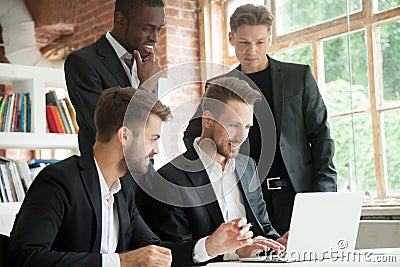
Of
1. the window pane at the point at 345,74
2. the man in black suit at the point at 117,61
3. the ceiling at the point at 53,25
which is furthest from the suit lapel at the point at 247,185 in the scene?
the ceiling at the point at 53,25

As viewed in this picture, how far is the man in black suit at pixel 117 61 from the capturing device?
2.37 m

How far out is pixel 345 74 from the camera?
11.6 feet

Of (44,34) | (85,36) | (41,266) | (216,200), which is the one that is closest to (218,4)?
(85,36)

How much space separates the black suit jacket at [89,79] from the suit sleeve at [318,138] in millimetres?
741

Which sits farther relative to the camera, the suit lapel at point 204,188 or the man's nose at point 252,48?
the man's nose at point 252,48

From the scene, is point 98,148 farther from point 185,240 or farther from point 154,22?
point 154,22

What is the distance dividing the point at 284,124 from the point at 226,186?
0.58 m

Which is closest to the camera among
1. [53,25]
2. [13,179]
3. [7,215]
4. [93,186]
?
[93,186]

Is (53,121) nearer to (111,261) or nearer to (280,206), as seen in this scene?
(280,206)

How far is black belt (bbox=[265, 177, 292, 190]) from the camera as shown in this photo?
2570 millimetres

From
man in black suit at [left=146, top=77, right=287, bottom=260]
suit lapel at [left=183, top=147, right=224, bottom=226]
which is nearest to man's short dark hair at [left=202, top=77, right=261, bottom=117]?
man in black suit at [left=146, top=77, right=287, bottom=260]

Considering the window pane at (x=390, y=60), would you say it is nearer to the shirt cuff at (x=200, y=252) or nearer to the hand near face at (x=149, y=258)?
the shirt cuff at (x=200, y=252)

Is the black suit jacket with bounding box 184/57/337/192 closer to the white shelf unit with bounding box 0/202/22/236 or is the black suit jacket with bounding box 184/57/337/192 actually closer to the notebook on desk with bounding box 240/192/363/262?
the notebook on desk with bounding box 240/192/363/262

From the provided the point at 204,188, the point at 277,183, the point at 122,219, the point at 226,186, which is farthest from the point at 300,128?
the point at 122,219
